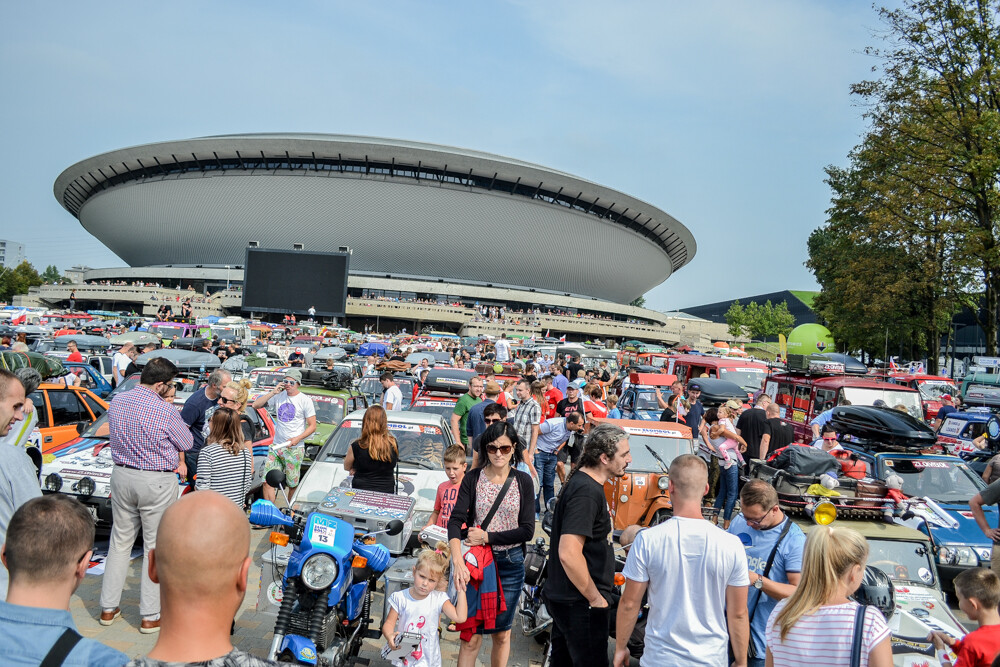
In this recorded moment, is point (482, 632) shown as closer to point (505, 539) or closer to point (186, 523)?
point (505, 539)

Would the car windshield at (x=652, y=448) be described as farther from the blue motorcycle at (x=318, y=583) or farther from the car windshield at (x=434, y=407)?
the blue motorcycle at (x=318, y=583)

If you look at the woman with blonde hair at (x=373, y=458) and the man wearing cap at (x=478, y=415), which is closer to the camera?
the woman with blonde hair at (x=373, y=458)

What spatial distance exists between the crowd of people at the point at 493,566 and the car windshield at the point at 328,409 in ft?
14.8

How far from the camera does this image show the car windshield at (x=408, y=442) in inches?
320

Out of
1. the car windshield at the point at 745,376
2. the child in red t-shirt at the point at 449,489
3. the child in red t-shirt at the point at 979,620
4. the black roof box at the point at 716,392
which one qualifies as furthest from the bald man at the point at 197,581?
the car windshield at the point at 745,376

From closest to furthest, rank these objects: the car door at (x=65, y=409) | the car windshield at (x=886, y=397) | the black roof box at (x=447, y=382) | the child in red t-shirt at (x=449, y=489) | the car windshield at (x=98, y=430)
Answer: the child in red t-shirt at (x=449, y=489)
the car windshield at (x=98, y=430)
the car door at (x=65, y=409)
the black roof box at (x=447, y=382)
the car windshield at (x=886, y=397)

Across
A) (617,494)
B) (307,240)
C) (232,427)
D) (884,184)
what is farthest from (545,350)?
(307,240)

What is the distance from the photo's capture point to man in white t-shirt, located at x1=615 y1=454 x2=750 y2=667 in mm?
3439

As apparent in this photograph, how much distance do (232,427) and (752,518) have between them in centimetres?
480

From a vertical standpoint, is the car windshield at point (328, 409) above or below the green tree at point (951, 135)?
below

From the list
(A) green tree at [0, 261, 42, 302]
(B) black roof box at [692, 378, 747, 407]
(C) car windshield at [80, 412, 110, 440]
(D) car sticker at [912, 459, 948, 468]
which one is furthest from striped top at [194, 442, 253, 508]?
(A) green tree at [0, 261, 42, 302]

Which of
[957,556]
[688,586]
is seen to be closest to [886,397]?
[957,556]

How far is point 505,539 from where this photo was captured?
4.37 meters

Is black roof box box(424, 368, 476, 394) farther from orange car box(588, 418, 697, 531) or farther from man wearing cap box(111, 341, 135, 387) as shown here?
man wearing cap box(111, 341, 135, 387)
